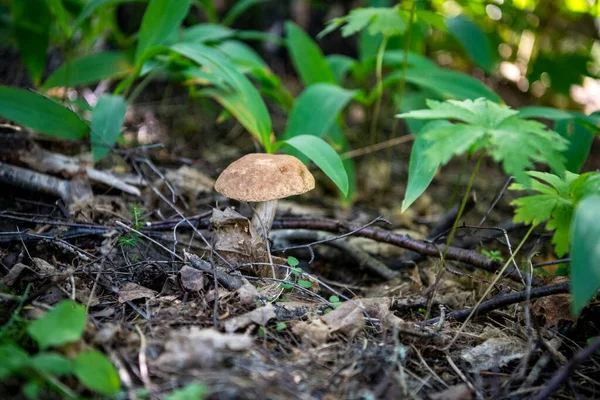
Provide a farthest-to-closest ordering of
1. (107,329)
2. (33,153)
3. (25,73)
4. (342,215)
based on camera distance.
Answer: (25,73) → (342,215) → (33,153) → (107,329)

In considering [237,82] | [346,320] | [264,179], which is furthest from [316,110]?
[346,320]

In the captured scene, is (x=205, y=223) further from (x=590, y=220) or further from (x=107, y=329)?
(x=590, y=220)

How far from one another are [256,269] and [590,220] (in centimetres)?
125

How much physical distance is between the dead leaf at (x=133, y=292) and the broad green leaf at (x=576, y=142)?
2250 millimetres

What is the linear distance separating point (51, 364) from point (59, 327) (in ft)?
0.36

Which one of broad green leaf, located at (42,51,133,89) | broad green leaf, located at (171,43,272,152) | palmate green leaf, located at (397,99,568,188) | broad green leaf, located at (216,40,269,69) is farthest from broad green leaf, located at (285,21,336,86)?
palmate green leaf, located at (397,99,568,188)

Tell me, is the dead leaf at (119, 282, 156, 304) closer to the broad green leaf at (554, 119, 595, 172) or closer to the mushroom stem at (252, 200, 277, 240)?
the mushroom stem at (252, 200, 277, 240)

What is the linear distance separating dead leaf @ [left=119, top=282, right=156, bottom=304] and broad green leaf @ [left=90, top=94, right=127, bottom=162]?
954 millimetres

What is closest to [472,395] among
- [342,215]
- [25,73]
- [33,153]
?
[342,215]

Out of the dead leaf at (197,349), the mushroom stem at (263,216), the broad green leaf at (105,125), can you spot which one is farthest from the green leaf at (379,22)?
the dead leaf at (197,349)

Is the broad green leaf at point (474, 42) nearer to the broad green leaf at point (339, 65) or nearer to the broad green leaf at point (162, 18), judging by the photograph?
the broad green leaf at point (339, 65)

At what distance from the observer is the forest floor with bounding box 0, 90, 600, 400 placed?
1386mm

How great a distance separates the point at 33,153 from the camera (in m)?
2.54

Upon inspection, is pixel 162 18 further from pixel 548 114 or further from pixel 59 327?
pixel 548 114
